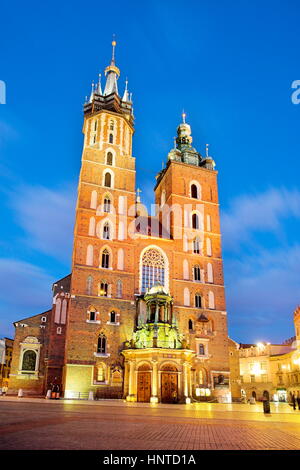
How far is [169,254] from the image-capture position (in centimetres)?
4797

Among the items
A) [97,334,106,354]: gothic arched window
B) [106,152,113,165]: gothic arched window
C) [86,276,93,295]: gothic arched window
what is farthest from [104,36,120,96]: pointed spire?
[97,334,106,354]: gothic arched window

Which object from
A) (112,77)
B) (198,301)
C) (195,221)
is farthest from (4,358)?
(112,77)

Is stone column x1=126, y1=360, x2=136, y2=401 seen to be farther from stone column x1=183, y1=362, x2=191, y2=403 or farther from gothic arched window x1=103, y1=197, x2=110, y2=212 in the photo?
gothic arched window x1=103, y1=197, x2=110, y2=212

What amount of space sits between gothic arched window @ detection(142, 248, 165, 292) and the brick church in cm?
12

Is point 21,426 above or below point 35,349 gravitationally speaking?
below

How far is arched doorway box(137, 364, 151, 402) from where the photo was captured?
35.3 meters

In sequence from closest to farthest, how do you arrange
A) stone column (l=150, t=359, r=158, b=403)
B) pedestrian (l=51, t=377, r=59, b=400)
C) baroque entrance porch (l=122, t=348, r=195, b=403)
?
stone column (l=150, t=359, r=158, b=403) → baroque entrance porch (l=122, t=348, r=195, b=403) → pedestrian (l=51, t=377, r=59, b=400)

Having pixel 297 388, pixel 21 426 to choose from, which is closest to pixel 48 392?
pixel 21 426

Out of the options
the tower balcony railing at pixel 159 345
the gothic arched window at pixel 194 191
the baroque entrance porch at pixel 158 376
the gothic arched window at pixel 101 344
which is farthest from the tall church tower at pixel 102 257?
the gothic arched window at pixel 194 191

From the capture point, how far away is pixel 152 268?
46.8 metres

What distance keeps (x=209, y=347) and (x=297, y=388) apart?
18.1 meters

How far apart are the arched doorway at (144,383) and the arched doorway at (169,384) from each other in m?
1.30

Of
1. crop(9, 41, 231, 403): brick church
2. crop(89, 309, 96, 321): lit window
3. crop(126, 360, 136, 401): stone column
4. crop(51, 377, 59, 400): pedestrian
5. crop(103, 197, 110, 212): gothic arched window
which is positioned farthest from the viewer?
crop(103, 197, 110, 212): gothic arched window
